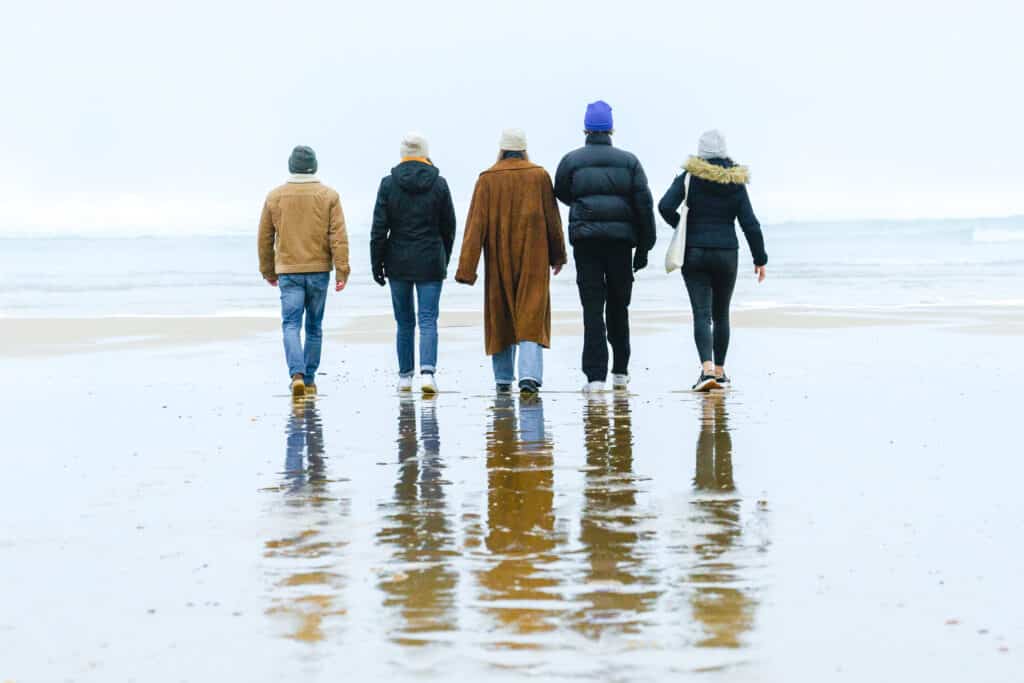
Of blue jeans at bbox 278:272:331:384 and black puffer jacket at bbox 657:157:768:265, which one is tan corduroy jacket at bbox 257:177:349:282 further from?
black puffer jacket at bbox 657:157:768:265

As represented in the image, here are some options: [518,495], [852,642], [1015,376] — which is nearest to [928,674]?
[852,642]

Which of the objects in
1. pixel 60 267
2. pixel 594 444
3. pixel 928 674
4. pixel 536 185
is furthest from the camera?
pixel 60 267

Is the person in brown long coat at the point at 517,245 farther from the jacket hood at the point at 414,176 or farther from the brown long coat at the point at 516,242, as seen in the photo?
the jacket hood at the point at 414,176

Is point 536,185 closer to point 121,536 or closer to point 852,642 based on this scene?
point 121,536

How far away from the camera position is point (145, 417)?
10.1 m

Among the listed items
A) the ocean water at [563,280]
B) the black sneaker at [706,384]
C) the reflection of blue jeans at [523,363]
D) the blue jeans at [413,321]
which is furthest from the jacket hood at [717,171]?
the ocean water at [563,280]

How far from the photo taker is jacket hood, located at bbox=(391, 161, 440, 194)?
11.5 metres

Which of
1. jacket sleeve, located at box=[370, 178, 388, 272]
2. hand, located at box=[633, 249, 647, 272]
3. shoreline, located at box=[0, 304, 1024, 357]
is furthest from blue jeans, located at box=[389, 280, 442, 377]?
shoreline, located at box=[0, 304, 1024, 357]

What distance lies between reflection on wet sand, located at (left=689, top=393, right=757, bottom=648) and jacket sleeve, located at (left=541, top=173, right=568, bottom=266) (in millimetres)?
3148

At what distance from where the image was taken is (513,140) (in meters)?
11.3

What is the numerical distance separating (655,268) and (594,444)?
3973 cm

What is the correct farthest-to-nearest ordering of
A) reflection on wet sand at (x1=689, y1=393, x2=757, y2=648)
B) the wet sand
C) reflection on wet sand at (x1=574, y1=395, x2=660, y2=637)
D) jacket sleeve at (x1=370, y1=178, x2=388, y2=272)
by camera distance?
1. jacket sleeve at (x1=370, y1=178, x2=388, y2=272)
2. reflection on wet sand at (x1=574, y1=395, x2=660, y2=637)
3. reflection on wet sand at (x1=689, y1=393, x2=757, y2=648)
4. the wet sand

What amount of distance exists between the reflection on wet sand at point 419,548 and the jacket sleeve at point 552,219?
3.27m

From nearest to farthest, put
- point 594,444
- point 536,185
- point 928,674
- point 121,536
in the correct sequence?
point 928,674 → point 121,536 → point 594,444 → point 536,185
